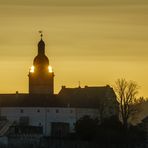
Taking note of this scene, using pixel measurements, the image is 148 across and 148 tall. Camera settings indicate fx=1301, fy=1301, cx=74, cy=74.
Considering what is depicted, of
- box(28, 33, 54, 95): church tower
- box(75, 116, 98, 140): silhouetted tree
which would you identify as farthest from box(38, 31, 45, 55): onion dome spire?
box(75, 116, 98, 140): silhouetted tree

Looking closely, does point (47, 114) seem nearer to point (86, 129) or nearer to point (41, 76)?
point (41, 76)

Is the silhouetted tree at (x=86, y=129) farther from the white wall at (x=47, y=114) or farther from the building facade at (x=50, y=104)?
the white wall at (x=47, y=114)

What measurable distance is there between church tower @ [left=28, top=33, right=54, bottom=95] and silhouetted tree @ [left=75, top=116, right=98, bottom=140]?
32.1 meters

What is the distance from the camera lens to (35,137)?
138875mm

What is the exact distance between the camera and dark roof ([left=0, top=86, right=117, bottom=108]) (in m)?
161

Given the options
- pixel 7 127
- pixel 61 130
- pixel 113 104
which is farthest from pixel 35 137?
pixel 113 104

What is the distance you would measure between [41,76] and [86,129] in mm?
36213

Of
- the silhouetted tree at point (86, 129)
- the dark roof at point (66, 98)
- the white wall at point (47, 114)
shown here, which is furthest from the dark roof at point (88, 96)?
the silhouetted tree at point (86, 129)

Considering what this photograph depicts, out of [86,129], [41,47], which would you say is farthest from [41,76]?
[86,129]

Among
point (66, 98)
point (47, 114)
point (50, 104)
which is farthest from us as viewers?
point (66, 98)

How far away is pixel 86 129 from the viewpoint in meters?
135

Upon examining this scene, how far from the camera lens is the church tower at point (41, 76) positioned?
169 metres

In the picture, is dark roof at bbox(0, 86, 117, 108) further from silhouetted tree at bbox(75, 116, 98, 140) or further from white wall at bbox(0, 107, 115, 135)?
silhouetted tree at bbox(75, 116, 98, 140)

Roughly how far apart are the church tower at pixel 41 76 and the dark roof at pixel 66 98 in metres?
2.07
